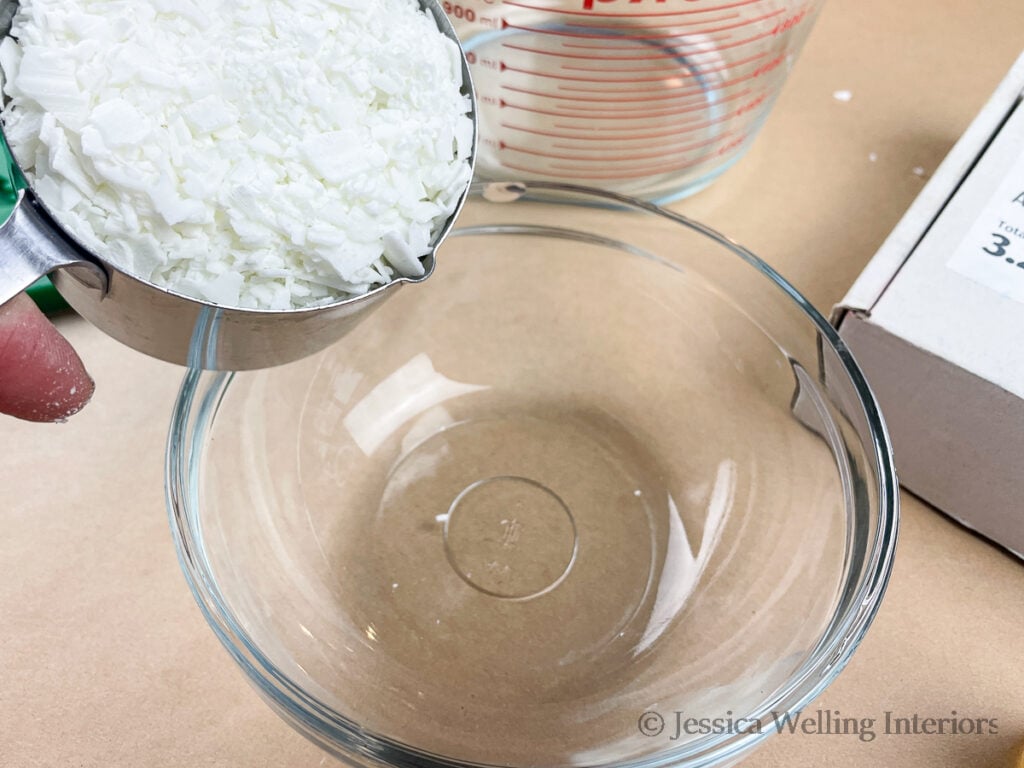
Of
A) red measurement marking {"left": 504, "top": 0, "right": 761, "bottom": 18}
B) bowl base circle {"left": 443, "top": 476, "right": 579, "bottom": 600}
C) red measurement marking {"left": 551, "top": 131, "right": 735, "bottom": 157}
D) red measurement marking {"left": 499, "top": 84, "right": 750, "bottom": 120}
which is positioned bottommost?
bowl base circle {"left": 443, "top": 476, "right": 579, "bottom": 600}

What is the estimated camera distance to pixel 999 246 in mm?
561

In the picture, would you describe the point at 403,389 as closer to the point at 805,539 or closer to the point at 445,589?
the point at 445,589

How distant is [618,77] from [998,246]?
266 millimetres

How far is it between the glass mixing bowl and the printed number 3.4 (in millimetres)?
125

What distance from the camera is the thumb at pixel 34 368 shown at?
1.10 ft

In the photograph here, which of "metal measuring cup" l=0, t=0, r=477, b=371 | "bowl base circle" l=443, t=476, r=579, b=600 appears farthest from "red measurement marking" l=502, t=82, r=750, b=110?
"bowl base circle" l=443, t=476, r=579, b=600

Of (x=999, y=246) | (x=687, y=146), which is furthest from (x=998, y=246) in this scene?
(x=687, y=146)

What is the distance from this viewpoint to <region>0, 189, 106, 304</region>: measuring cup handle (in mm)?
331

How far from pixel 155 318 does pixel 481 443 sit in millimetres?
272

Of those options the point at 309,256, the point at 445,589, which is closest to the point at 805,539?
the point at 445,589

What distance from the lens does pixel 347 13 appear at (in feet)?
1.35

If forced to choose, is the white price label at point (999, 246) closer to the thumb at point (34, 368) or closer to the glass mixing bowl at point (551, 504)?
the glass mixing bowl at point (551, 504)

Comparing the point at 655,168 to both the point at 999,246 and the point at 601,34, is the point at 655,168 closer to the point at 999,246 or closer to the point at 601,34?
the point at 601,34

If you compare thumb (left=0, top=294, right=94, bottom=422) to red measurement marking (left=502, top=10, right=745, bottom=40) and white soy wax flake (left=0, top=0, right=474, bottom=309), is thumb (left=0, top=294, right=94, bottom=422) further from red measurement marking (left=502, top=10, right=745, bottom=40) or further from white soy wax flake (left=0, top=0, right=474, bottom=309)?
red measurement marking (left=502, top=10, right=745, bottom=40)
